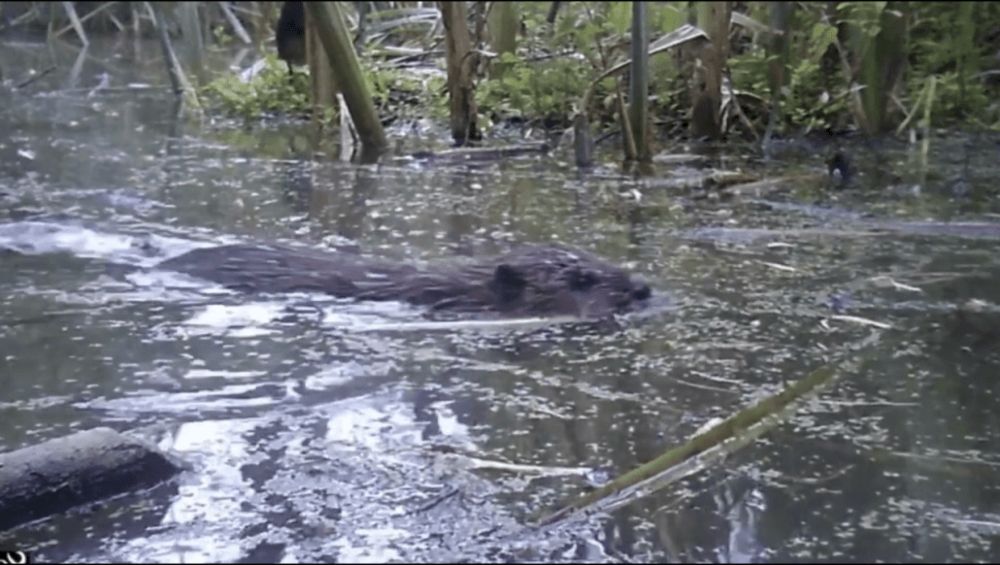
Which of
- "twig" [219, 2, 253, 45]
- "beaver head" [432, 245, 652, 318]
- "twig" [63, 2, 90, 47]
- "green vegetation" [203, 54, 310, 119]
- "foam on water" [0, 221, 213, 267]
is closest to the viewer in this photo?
"beaver head" [432, 245, 652, 318]

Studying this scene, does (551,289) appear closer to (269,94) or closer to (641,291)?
(641,291)

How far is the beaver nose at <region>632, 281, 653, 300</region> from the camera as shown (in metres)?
3.11

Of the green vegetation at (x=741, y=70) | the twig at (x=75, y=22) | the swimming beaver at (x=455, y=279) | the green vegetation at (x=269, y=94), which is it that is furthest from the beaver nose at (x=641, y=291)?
the twig at (x=75, y=22)

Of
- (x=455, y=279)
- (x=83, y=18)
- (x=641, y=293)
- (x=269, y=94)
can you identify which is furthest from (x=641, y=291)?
(x=83, y=18)

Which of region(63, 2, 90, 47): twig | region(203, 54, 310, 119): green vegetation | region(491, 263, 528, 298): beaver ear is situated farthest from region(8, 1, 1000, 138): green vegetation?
region(63, 2, 90, 47): twig

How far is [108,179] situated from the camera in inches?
191

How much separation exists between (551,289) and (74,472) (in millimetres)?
1381

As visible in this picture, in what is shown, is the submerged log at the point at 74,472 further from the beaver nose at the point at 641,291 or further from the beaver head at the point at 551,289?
the beaver nose at the point at 641,291

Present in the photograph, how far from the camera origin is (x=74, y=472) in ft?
6.42

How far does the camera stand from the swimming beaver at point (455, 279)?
122 inches

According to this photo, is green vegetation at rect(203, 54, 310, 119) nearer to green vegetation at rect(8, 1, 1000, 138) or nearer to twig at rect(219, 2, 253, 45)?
green vegetation at rect(8, 1, 1000, 138)

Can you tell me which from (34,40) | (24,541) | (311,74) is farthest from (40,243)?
(34,40)

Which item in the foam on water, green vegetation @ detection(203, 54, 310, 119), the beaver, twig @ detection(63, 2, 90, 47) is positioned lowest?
the foam on water

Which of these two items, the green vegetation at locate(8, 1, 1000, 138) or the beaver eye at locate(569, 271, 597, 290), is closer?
the beaver eye at locate(569, 271, 597, 290)
